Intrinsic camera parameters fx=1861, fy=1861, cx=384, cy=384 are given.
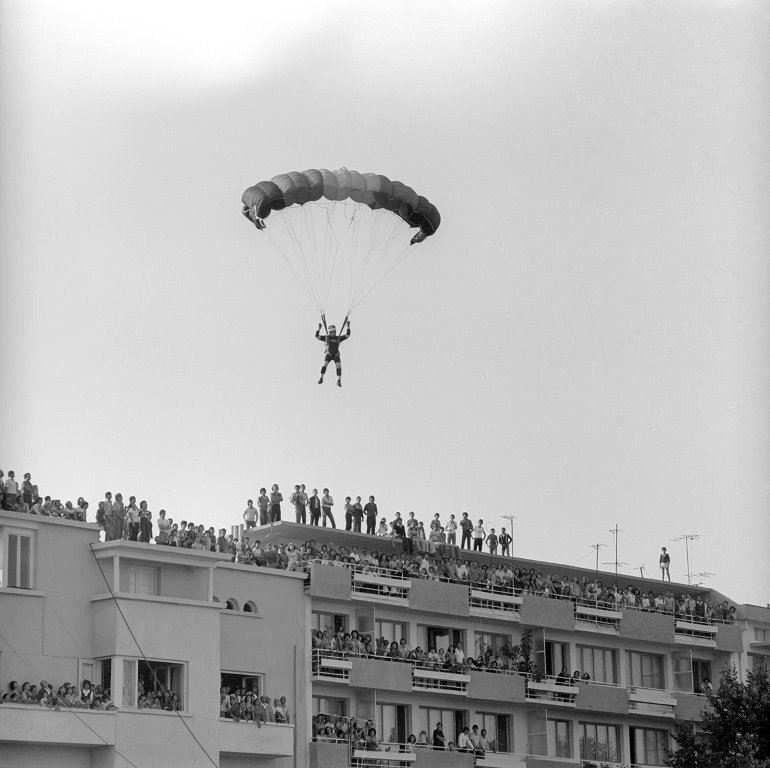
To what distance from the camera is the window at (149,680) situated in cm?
6056

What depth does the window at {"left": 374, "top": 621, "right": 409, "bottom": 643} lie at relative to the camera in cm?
7362

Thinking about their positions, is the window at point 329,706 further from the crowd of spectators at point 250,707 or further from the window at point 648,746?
the window at point 648,746

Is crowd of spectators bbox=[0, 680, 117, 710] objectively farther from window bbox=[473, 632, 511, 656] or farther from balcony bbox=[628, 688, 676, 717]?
balcony bbox=[628, 688, 676, 717]

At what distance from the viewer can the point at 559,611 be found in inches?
3140

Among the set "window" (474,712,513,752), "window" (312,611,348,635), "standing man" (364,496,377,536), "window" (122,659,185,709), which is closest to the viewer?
"window" (122,659,185,709)

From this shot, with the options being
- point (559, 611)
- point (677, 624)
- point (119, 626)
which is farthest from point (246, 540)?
point (677, 624)

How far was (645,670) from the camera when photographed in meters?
84.5

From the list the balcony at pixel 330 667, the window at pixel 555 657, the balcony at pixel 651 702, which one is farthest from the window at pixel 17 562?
the balcony at pixel 651 702

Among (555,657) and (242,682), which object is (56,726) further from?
(555,657)

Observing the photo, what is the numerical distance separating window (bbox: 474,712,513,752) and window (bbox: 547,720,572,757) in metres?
2.04

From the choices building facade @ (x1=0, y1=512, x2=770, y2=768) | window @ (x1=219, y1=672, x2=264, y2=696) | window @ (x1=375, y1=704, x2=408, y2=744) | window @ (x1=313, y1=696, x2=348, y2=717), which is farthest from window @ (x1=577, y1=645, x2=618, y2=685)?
window @ (x1=219, y1=672, x2=264, y2=696)

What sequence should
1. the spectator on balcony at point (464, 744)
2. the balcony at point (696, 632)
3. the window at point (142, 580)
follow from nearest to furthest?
1. the window at point (142, 580)
2. the spectator on balcony at point (464, 744)
3. the balcony at point (696, 632)

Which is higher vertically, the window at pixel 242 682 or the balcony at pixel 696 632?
the balcony at pixel 696 632

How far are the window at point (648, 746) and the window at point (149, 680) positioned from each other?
27537 millimetres
